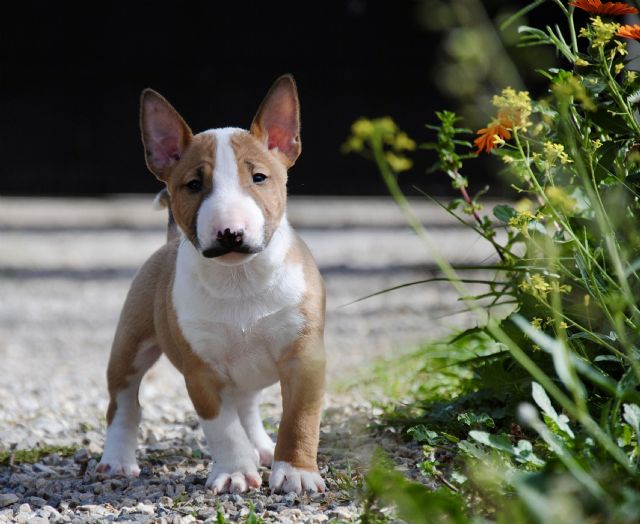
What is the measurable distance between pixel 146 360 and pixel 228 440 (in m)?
0.62

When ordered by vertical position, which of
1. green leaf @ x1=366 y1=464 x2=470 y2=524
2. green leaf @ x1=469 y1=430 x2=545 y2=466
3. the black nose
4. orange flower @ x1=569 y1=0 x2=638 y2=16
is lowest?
green leaf @ x1=469 y1=430 x2=545 y2=466

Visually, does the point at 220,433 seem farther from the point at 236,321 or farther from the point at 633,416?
the point at 633,416

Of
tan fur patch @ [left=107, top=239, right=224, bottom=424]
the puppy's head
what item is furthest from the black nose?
tan fur patch @ [left=107, top=239, right=224, bottom=424]

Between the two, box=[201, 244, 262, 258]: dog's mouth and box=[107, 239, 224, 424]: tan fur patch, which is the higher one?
box=[201, 244, 262, 258]: dog's mouth

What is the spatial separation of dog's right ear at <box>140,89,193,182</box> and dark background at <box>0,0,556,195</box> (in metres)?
7.94

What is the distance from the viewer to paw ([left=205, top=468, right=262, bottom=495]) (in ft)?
9.88

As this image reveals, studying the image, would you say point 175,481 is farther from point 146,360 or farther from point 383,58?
point 383,58

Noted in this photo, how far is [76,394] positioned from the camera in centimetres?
497

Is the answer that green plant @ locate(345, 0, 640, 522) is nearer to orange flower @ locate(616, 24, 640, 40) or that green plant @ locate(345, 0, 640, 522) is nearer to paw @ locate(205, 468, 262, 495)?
orange flower @ locate(616, 24, 640, 40)

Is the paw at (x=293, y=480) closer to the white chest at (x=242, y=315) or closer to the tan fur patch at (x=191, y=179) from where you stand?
the white chest at (x=242, y=315)

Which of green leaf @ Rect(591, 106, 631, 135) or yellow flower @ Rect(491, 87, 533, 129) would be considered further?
green leaf @ Rect(591, 106, 631, 135)

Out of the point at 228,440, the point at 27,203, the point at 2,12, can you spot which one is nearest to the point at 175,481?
the point at 228,440

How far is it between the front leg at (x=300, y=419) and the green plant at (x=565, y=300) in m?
0.32

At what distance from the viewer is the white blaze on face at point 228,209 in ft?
9.30
